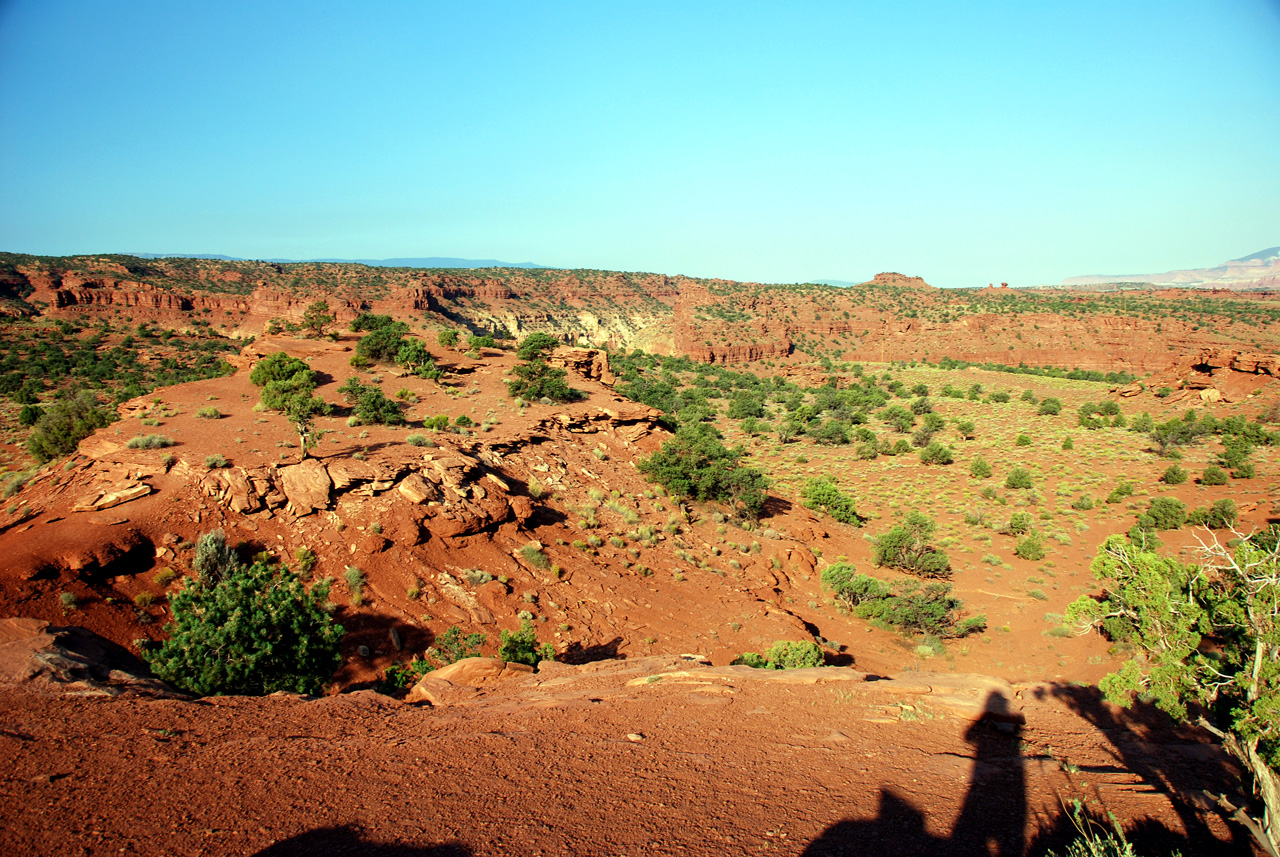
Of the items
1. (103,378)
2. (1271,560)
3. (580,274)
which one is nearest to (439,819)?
(1271,560)

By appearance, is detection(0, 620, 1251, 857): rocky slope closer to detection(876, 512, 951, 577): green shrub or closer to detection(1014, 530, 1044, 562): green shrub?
detection(876, 512, 951, 577): green shrub

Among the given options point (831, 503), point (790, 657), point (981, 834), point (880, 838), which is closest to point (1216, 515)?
point (831, 503)

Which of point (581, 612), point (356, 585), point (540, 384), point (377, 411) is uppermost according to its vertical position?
point (540, 384)

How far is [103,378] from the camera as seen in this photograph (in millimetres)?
37688

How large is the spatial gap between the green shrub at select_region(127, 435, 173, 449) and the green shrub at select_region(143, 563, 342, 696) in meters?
7.91

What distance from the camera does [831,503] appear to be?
84.3 feet

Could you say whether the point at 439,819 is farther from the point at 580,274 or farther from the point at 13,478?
the point at 580,274

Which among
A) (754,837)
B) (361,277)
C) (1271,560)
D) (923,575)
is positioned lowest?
(923,575)

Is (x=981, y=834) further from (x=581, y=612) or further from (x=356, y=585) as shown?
(x=356, y=585)

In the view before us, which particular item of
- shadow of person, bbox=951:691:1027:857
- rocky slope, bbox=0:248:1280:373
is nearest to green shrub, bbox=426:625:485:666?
shadow of person, bbox=951:691:1027:857

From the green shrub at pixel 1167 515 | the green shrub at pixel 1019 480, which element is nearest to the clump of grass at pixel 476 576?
the green shrub at pixel 1167 515

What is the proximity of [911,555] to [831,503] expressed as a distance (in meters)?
5.61

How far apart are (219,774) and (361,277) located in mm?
89589

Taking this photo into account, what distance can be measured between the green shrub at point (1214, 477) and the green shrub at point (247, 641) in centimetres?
3429
